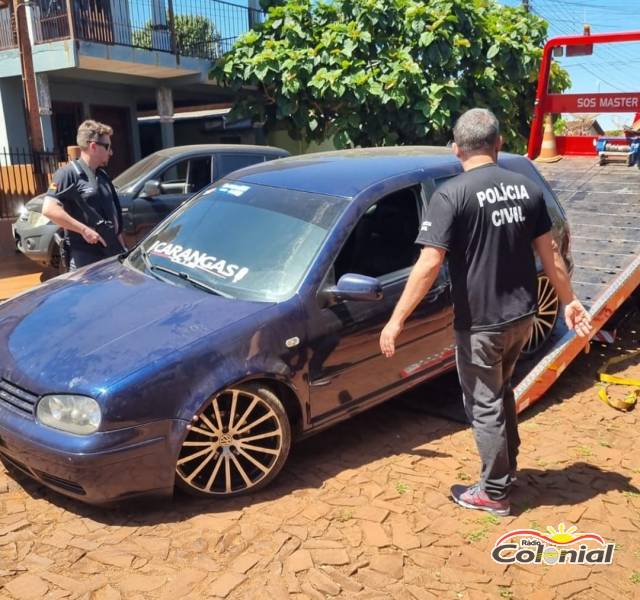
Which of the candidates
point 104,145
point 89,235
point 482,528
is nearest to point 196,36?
point 104,145

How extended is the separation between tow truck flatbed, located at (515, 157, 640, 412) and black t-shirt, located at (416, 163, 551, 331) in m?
1.52

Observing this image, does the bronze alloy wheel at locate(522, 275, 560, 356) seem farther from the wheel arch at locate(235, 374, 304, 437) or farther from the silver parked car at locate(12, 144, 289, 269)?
the silver parked car at locate(12, 144, 289, 269)

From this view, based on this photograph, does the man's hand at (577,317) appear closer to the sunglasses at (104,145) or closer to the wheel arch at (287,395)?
the wheel arch at (287,395)

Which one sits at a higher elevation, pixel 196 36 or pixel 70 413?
pixel 196 36

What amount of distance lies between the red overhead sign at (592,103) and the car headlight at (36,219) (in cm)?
629

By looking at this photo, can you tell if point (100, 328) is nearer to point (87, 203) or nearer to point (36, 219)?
point (87, 203)

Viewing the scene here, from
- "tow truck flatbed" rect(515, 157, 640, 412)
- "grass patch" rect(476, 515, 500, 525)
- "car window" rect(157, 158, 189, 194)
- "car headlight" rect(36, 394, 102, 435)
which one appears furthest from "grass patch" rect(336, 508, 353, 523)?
"car window" rect(157, 158, 189, 194)

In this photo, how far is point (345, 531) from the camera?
3279mm

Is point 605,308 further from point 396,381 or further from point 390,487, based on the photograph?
point 390,487

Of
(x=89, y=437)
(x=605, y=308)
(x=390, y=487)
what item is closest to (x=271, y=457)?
(x=390, y=487)

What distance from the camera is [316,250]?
3.76 metres

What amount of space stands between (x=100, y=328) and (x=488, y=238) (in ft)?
6.46

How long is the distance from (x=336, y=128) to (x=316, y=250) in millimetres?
9837

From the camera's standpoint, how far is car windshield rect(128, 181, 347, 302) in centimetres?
372
